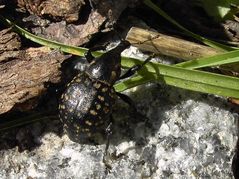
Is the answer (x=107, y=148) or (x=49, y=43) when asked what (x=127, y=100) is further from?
(x=49, y=43)

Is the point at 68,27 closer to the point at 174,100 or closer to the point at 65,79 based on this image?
the point at 65,79

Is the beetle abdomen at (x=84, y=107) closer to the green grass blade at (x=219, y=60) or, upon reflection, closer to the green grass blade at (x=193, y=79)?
the green grass blade at (x=193, y=79)

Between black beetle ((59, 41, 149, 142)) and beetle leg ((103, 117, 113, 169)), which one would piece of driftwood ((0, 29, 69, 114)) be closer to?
black beetle ((59, 41, 149, 142))

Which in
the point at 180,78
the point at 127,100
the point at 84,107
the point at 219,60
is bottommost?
the point at 127,100

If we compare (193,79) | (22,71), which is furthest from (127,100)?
(22,71)

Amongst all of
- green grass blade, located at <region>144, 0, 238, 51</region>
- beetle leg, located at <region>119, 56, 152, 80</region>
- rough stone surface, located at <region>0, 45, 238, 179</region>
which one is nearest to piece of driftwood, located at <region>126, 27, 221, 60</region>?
green grass blade, located at <region>144, 0, 238, 51</region>

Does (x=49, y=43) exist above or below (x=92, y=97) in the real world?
above

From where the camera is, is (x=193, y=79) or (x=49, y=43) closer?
(x=193, y=79)
